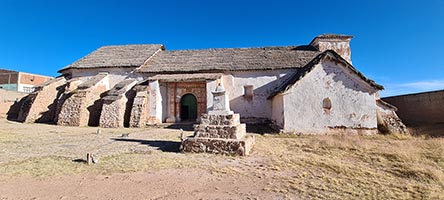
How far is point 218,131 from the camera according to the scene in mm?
6926

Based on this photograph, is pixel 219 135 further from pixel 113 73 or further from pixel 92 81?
pixel 113 73

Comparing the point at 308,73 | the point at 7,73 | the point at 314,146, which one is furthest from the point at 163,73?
the point at 7,73

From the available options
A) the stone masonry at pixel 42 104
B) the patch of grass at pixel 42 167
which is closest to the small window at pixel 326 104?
the patch of grass at pixel 42 167

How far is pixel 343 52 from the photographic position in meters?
17.2

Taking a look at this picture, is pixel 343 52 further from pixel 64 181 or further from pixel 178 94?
pixel 64 181

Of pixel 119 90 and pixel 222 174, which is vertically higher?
pixel 119 90

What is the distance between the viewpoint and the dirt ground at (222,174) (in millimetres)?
3633

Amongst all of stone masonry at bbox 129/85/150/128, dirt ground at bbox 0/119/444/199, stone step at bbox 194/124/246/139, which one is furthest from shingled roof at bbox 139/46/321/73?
dirt ground at bbox 0/119/444/199

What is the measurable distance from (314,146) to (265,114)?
7.59 m

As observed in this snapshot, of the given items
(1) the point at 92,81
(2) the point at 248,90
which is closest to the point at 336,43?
(2) the point at 248,90

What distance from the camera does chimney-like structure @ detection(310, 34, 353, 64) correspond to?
17125 mm

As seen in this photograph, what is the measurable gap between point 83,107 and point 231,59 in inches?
424

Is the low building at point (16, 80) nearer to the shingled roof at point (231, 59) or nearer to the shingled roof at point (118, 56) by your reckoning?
the shingled roof at point (118, 56)

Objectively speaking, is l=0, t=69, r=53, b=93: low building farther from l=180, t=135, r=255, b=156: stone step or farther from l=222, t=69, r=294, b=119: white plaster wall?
l=180, t=135, r=255, b=156: stone step
